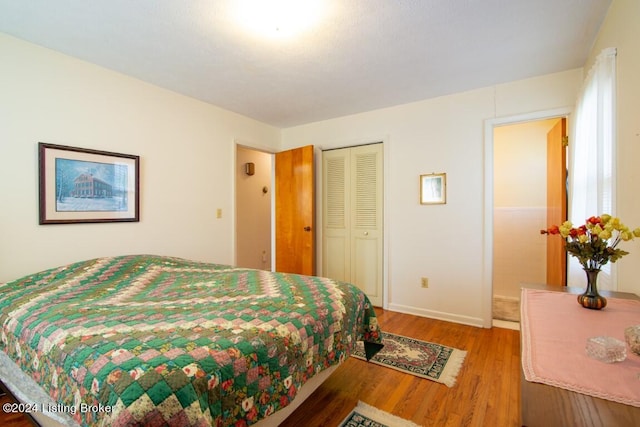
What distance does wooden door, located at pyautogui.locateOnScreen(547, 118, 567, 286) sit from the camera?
2623 millimetres

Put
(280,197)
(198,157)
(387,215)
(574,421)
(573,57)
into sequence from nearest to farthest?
(574,421) < (573,57) < (198,157) < (387,215) < (280,197)

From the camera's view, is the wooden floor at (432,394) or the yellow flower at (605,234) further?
the wooden floor at (432,394)

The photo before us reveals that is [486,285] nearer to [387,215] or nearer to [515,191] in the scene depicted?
[387,215]

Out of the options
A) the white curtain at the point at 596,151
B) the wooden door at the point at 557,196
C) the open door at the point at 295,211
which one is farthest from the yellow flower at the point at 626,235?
the open door at the point at 295,211

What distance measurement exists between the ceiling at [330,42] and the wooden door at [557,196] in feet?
2.15

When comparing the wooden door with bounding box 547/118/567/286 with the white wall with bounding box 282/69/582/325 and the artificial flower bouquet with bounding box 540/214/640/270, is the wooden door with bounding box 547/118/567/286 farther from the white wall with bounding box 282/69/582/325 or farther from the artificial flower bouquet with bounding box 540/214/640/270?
the artificial flower bouquet with bounding box 540/214/640/270

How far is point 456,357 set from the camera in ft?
7.43

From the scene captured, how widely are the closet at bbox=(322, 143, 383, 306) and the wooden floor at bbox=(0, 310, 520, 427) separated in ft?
4.53

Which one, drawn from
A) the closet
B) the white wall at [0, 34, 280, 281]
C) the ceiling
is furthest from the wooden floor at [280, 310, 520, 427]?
the ceiling

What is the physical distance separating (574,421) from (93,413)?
1.27m

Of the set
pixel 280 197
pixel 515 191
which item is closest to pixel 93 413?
pixel 280 197

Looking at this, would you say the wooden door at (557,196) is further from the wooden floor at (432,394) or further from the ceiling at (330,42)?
the wooden floor at (432,394)

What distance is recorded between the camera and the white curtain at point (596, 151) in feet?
5.39

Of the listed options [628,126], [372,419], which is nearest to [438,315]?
[372,419]
